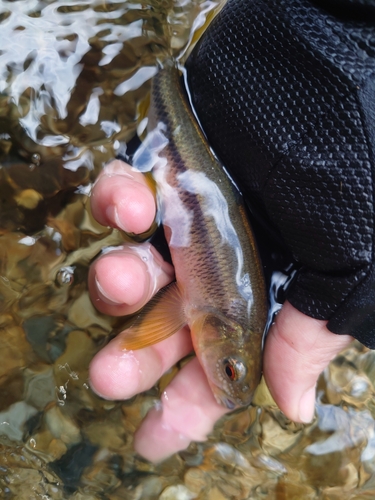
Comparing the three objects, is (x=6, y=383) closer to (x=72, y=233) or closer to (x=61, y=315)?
(x=61, y=315)

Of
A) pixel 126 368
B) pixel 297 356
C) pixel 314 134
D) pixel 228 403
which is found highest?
pixel 314 134

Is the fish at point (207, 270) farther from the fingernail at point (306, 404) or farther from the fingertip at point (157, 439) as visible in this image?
the fingertip at point (157, 439)

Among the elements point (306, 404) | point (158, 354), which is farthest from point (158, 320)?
point (306, 404)

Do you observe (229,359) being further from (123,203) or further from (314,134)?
(314,134)

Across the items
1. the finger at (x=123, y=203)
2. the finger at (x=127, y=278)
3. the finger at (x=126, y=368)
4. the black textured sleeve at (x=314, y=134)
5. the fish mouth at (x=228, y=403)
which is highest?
the black textured sleeve at (x=314, y=134)

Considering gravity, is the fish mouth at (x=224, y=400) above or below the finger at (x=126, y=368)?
below

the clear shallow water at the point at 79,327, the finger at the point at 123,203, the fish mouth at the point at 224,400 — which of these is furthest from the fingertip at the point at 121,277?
the fish mouth at the point at 224,400

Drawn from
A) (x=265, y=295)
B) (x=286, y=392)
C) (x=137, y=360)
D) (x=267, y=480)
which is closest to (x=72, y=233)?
(x=137, y=360)
